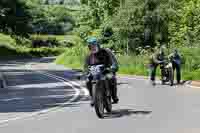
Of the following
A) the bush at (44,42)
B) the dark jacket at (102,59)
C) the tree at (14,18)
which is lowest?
the bush at (44,42)

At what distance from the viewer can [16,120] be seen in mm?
14781

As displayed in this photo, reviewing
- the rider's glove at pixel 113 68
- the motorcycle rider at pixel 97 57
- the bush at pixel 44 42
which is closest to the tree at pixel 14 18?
the bush at pixel 44 42

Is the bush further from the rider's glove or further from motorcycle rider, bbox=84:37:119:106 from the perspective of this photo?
the rider's glove

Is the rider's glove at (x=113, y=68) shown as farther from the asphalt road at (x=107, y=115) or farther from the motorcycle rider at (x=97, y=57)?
the asphalt road at (x=107, y=115)

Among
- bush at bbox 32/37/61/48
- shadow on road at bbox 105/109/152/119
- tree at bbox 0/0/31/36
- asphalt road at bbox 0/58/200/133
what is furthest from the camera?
bush at bbox 32/37/61/48

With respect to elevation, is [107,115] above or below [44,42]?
above

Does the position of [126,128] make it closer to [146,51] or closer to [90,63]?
[90,63]

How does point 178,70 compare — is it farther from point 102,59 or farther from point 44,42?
point 44,42

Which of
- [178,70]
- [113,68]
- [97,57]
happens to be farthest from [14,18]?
[113,68]

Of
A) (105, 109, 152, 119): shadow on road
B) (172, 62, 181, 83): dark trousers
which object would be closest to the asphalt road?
(105, 109, 152, 119): shadow on road

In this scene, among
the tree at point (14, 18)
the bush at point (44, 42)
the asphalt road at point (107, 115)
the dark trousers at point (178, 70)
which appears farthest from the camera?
the bush at point (44, 42)

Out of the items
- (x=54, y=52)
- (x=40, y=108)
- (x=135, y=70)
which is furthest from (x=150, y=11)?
(x=54, y=52)

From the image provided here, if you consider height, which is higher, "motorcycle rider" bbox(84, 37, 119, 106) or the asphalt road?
"motorcycle rider" bbox(84, 37, 119, 106)

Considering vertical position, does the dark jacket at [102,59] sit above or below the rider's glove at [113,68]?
above
